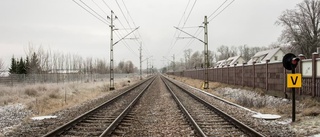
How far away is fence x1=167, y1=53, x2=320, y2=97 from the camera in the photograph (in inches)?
525

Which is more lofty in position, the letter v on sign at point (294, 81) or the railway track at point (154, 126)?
the letter v on sign at point (294, 81)

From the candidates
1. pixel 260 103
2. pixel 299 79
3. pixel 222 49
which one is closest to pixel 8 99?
pixel 260 103

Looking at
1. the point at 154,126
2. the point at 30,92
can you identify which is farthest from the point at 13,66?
the point at 154,126

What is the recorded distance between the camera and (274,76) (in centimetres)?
1756

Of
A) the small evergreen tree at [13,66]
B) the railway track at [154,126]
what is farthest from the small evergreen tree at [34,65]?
the railway track at [154,126]

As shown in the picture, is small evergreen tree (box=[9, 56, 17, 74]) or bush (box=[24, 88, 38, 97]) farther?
small evergreen tree (box=[9, 56, 17, 74])

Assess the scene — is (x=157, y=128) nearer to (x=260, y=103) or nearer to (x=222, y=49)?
(x=260, y=103)

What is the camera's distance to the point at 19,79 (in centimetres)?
3925

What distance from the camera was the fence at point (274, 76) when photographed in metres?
13.3

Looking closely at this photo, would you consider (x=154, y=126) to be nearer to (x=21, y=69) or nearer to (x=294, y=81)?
(x=294, y=81)

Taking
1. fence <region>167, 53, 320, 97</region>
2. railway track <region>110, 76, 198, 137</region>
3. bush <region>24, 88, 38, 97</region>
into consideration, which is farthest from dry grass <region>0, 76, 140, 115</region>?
fence <region>167, 53, 320, 97</region>

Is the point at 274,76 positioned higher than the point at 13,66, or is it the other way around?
the point at 13,66

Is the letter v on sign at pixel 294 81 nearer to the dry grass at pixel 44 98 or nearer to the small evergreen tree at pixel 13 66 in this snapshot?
the dry grass at pixel 44 98

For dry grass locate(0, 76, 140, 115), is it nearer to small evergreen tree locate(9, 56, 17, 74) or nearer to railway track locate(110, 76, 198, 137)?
railway track locate(110, 76, 198, 137)
